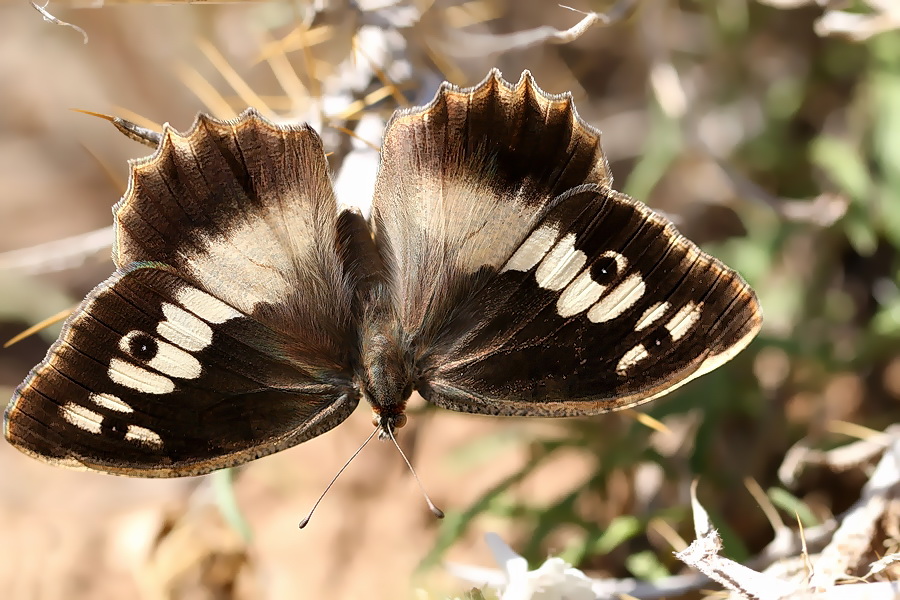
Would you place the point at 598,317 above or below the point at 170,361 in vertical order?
above

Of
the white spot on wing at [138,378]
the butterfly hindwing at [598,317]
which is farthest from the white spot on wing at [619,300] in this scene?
the white spot on wing at [138,378]

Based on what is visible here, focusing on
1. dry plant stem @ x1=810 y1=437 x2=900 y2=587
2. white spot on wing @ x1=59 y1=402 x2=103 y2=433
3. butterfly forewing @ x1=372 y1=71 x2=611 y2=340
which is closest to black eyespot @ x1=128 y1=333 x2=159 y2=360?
white spot on wing @ x1=59 y1=402 x2=103 y2=433

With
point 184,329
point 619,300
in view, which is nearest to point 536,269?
point 619,300

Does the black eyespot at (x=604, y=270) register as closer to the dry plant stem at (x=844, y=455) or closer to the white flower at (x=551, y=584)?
the white flower at (x=551, y=584)

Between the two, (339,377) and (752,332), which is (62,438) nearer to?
(339,377)

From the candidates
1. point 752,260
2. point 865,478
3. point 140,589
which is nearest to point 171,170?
point 140,589

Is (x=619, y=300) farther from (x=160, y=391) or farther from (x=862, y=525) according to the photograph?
(x=160, y=391)
